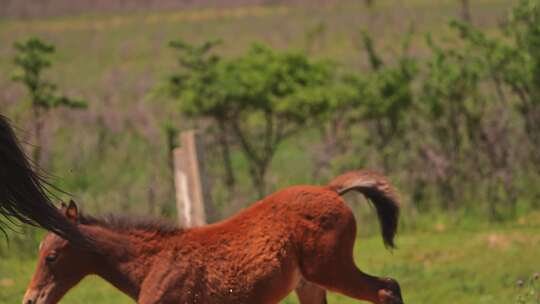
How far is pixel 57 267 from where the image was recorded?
6.63m

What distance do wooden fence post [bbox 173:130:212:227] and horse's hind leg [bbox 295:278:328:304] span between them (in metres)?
2.32

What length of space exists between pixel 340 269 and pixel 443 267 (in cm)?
394

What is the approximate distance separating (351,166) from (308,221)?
7.17m

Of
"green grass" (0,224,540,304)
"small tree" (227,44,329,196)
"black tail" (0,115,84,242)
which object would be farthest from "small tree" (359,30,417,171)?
"black tail" (0,115,84,242)

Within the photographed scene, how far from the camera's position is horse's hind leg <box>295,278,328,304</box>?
737cm

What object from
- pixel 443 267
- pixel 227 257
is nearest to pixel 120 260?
pixel 227 257

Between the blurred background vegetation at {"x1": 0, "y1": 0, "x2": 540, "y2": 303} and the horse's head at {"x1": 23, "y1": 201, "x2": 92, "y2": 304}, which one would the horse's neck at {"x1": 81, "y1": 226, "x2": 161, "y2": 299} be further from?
the blurred background vegetation at {"x1": 0, "y1": 0, "x2": 540, "y2": 303}

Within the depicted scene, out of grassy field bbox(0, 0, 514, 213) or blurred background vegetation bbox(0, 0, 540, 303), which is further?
grassy field bbox(0, 0, 514, 213)

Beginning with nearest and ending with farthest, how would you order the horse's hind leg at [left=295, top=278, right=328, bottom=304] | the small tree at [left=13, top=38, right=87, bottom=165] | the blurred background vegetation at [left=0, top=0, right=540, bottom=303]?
the horse's hind leg at [left=295, top=278, right=328, bottom=304], the blurred background vegetation at [left=0, top=0, right=540, bottom=303], the small tree at [left=13, top=38, right=87, bottom=165]

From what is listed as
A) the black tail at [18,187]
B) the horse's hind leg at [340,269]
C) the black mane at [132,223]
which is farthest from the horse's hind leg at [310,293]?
the black tail at [18,187]

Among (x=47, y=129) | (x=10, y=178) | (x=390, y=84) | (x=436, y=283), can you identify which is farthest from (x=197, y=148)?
(x=47, y=129)

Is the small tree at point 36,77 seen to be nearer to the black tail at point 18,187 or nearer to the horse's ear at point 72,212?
the horse's ear at point 72,212

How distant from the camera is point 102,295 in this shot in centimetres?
1006

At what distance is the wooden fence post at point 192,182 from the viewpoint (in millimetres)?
9641
